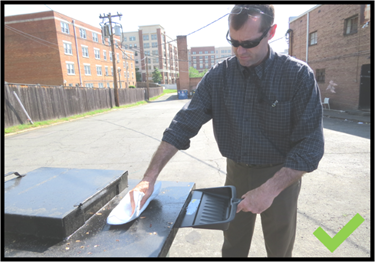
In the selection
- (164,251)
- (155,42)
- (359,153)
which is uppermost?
(155,42)

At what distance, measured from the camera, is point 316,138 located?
135 centimetres

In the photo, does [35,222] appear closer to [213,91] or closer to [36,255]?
[36,255]

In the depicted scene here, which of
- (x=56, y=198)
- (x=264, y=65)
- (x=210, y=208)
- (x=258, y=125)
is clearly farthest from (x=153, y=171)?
(x=264, y=65)

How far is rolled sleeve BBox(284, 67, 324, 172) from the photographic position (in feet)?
4.32

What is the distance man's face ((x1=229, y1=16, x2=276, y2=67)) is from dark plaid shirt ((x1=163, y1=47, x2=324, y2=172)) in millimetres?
66

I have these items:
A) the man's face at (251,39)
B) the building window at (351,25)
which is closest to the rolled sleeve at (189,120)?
the man's face at (251,39)

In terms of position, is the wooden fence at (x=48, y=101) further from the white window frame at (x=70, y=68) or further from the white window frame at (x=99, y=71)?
the white window frame at (x=99, y=71)

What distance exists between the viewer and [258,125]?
5.33 feet

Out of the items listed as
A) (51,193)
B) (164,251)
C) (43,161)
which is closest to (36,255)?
(51,193)

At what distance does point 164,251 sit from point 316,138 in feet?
3.40

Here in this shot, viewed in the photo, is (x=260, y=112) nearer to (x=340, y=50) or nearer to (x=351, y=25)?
(x=351, y=25)

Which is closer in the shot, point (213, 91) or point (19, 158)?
point (213, 91)

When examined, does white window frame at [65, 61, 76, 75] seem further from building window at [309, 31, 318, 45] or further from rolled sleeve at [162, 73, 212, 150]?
rolled sleeve at [162, 73, 212, 150]

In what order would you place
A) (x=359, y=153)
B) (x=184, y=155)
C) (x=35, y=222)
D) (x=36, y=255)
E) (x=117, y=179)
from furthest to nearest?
(x=184, y=155) → (x=359, y=153) → (x=117, y=179) → (x=35, y=222) → (x=36, y=255)
